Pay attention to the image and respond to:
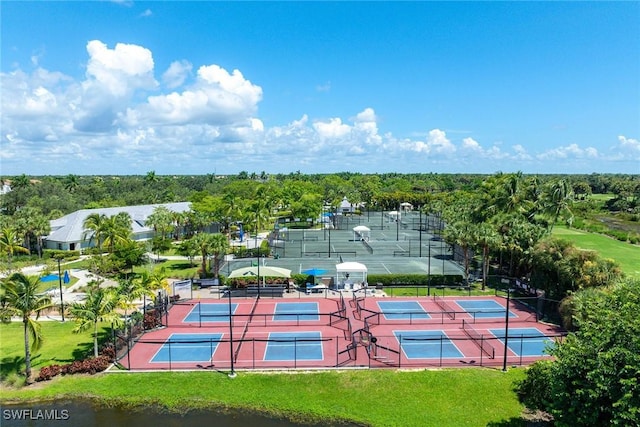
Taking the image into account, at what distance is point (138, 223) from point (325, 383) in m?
52.1

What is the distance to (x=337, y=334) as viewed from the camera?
25594mm

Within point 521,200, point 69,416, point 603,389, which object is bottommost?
point 69,416

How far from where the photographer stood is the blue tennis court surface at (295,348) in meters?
22.5

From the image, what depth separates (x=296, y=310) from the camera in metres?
30.5

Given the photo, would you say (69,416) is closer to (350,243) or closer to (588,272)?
(588,272)

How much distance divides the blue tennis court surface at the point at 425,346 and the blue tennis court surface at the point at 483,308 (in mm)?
5009

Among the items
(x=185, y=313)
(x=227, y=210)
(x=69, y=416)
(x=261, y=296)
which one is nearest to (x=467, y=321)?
(x=261, y=296)

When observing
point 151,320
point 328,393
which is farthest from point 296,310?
point 328,393

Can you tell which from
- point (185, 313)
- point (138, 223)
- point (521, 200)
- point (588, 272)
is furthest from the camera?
point (138, 223)

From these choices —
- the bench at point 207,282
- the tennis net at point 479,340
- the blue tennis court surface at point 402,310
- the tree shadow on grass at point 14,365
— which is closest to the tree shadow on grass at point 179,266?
the bench at point 207,282

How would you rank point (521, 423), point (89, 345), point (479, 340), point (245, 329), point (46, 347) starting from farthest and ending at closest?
point (245, 329) → point (479, 340) → point (89, 345) → point (46, 347) → point (521, 423)

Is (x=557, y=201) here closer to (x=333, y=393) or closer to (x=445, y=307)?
(x=445, y=307)

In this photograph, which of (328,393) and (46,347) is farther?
(46,347)

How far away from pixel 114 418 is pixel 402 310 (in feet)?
64.3
